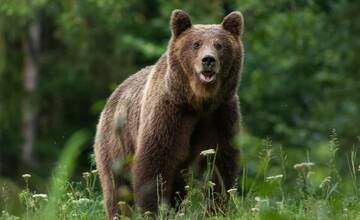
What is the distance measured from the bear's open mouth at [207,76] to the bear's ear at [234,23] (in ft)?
1.87

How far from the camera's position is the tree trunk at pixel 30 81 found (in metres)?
27.8

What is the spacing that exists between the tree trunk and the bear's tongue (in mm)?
18703

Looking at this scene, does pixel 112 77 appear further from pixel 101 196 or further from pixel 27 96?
pixel 101 196

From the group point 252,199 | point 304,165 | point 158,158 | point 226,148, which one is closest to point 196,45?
point 226,148

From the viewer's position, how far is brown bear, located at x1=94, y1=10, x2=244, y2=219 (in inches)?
340

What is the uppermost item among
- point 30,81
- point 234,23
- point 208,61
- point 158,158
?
point 234,23

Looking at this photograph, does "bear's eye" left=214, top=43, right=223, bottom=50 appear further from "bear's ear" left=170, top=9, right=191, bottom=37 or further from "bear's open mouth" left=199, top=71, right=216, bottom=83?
"bear's ear" left=170, top=9, right=191, bottom=37

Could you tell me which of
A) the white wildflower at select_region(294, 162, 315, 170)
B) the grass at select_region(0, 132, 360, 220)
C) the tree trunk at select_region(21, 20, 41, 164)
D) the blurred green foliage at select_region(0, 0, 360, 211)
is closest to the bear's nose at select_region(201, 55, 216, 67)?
the grass at select_region(0, 132, 360, 220)

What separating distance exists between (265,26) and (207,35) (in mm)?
13035

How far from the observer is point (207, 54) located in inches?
340

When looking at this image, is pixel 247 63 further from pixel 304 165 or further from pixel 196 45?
pixel 304 165

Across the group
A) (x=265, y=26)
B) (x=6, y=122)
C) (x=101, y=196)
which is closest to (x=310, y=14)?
(x=265, y=26)

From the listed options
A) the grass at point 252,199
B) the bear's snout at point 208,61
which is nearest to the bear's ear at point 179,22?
the bear's snout at point 208,61

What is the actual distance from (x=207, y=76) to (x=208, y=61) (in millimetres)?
109
